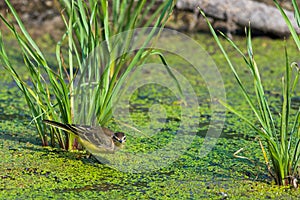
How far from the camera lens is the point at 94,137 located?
2.85 meters

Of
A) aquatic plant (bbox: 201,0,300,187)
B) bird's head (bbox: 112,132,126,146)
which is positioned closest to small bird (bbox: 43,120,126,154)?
bird's head (bbox: 112,132,126,146)

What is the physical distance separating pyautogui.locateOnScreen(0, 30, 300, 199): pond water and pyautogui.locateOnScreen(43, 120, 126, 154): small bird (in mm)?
104

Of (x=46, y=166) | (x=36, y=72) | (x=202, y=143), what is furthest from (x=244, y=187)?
(x=36, y=72)

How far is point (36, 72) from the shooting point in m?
2.98

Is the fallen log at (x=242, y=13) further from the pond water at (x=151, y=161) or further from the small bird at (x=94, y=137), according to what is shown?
the small bird at (x=94, y=137)

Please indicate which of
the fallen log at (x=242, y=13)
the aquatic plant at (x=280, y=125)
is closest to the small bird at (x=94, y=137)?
the aquatic plant at (x=280, y=125)

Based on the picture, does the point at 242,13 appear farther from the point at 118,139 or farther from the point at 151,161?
the point at 118,139

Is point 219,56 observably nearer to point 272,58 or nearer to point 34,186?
point 272,58

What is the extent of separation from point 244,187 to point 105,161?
0.75m

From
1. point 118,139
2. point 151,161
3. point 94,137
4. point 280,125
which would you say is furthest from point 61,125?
point 280,125

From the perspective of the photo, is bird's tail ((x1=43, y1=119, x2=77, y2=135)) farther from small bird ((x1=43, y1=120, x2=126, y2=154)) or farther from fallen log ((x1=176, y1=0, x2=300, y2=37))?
fallen log ((x1=176, y1=0, x2=300, y2=37))

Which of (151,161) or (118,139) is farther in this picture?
(151,161)

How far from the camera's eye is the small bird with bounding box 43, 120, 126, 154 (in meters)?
2.86

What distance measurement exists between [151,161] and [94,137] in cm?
39
